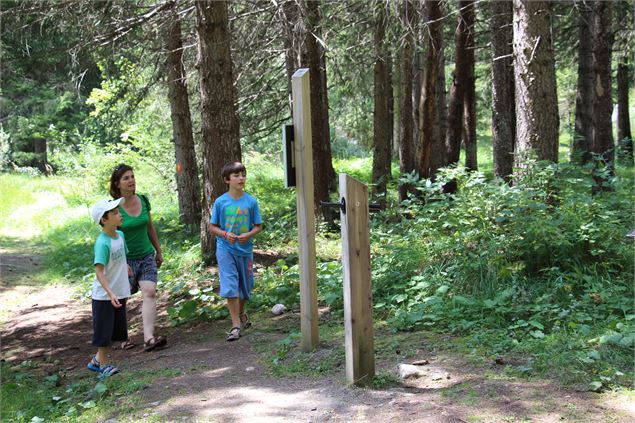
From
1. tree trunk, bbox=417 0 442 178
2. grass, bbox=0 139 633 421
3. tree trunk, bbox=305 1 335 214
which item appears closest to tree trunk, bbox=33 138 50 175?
grass, bbox=0 139 633 421

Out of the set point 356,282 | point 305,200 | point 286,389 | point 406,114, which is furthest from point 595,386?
point 406,114

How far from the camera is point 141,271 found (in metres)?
7.09

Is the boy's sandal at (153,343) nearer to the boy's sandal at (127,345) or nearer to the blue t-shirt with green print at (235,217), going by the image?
the boy's sandal at (127,345)

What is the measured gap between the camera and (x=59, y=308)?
9859 mm

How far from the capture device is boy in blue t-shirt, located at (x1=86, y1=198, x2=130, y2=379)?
20.1 feet

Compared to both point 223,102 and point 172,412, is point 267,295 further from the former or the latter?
point 172,412

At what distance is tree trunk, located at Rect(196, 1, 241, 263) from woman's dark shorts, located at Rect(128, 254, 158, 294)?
242 centimetres

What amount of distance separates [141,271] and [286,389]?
259 centimetres

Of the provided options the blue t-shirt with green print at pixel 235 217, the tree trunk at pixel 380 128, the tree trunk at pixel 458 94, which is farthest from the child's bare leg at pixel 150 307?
the tree trunk at pixel 458 94

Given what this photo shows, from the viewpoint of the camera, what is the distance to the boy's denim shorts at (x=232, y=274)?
707 centimetres

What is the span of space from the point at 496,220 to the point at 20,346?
19.2 feet

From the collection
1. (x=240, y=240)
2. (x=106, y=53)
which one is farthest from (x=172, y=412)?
(x=106, y=53)

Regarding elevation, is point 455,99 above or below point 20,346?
above

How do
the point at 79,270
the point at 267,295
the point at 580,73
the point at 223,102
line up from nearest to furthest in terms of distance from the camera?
the point at 267,295 → the point at 223,102 → the point at 79,270 → the point at 580,73
